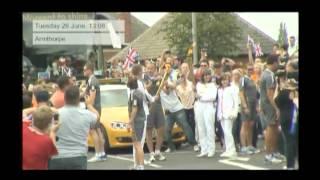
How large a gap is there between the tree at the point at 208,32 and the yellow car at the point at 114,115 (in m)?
0.96

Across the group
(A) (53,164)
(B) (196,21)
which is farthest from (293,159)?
(A) (53,164)

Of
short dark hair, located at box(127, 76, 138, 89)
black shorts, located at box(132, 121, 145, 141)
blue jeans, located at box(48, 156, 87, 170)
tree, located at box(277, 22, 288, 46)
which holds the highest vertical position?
tree, located at box(277, 22, 288, 46)

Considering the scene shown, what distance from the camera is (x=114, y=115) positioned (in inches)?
315

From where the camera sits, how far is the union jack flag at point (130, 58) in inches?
309

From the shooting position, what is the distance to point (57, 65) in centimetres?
779

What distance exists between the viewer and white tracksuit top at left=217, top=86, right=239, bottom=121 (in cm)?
811

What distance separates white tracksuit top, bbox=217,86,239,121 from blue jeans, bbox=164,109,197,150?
516 mm

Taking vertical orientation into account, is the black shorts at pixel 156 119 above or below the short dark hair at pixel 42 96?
below

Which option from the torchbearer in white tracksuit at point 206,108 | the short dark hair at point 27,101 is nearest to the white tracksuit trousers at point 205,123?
the torchbearer in white tracksuit at point 206,108

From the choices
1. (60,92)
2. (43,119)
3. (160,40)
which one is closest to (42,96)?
(60,92)

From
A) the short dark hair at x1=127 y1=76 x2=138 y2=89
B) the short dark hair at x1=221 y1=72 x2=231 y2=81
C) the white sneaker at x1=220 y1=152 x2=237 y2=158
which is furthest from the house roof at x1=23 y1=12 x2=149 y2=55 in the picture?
the white sneaker at x1=220 y1=152 x2=237 y2=158

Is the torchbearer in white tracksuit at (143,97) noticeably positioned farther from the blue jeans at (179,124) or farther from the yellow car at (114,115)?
the blue jeans at (179,124)

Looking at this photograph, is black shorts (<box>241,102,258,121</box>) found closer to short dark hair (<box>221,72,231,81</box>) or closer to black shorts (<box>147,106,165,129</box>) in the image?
short dark hair (<box>221,72,231,81</box>)
